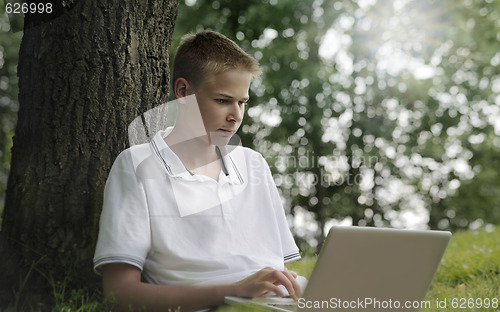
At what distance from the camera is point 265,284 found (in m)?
1.98

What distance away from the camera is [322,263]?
184cm

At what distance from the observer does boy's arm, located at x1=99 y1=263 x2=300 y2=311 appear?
202 centimetres

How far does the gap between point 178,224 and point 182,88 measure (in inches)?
24.7

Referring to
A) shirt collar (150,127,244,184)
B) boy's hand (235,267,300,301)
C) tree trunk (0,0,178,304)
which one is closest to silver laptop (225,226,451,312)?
boy's hand (235,267,300,301)

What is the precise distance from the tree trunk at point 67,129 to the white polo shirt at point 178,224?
44 cm

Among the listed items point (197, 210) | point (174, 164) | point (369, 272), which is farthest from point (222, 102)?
point (369, 272)

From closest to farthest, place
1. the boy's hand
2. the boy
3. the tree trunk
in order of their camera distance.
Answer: the boy's hand, the boy, the tree trunk

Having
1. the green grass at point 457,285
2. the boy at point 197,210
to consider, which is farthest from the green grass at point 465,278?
the boy at point 197,210

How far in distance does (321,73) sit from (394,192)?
6.95 meters

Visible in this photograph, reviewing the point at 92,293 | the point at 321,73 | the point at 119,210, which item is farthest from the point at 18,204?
the point at 321,73

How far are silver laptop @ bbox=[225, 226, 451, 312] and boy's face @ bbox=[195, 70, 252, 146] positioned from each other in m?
0.75

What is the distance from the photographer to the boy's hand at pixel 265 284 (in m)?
1.98

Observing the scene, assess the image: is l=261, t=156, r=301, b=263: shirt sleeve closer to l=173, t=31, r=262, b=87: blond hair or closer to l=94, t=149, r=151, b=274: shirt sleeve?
l=173, t=31, r=262, b=87: blond hair

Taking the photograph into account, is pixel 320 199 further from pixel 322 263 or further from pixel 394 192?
pixel 322 263
